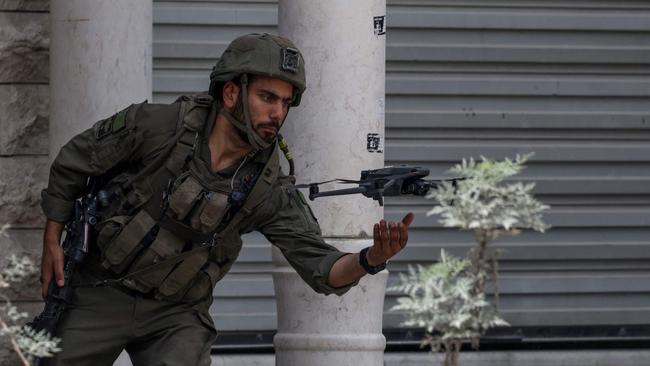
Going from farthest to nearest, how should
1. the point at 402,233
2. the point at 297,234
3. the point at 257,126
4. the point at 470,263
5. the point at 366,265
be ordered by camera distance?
the point at 470,263 → the point at 297,234 → the point at 257,126 → the point at 366,265 → the point at 402,233

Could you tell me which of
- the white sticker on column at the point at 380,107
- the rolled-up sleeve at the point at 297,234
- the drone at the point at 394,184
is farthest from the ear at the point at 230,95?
the white sticker on column at the point at 380,107

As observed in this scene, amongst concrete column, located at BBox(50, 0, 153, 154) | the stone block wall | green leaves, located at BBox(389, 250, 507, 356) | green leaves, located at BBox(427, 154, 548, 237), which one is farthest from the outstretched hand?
green leaves, located at BBox(389, 250, 507, 356)

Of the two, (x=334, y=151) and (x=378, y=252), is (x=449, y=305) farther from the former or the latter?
(x=378, y=252)

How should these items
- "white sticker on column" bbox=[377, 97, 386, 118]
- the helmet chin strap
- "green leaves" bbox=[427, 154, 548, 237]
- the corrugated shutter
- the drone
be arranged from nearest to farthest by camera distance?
the drone
the helmet chin strap
"white sticker on column" bbox=[377, 97, 386, 118]
"green leaves" bbox=[427, 154, 548, 237]
the corrugated shutter

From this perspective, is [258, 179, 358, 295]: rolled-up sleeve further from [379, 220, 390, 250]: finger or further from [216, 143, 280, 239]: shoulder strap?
[379, 220, 390, 250]: finger

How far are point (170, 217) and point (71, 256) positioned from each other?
1.29ft

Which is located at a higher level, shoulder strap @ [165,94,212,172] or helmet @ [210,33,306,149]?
helmet @ [210,33,306,149]

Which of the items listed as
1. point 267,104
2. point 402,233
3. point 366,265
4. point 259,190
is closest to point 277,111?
point 267,104

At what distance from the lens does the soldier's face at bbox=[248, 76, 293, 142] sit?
5.70m

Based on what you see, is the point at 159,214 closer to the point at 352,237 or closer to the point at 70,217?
the point at 70,217

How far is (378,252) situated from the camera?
5406 mm

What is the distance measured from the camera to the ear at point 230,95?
581 centimetres

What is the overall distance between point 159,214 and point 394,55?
416 cm

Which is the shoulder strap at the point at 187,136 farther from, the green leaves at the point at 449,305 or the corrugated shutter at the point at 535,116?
the corrugated shutter at the point at 535,116
